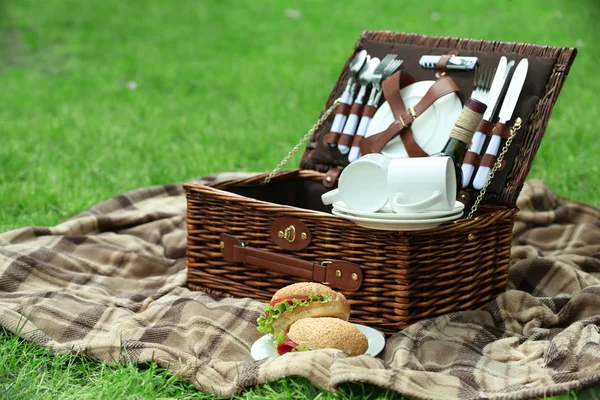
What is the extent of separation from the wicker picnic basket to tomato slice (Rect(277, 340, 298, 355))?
0.96 feet

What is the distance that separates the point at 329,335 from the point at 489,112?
3.18 ft

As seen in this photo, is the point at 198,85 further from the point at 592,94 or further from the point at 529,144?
the point at 529,144

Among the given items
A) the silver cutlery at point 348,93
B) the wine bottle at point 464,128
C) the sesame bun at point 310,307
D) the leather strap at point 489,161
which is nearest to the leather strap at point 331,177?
the silver cutlery at point 348,93

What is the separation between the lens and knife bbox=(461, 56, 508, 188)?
98.7 inches

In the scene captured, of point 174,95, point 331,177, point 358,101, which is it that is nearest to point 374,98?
point 358,101

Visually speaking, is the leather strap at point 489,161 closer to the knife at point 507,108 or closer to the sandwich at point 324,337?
the knife at point 507,108

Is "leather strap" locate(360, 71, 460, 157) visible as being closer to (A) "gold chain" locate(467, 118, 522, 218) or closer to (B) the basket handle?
(A) "gold chain" locate(467, 118, 522, 218)

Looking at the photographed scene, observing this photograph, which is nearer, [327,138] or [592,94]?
[327,138]

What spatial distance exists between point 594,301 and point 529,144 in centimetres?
49

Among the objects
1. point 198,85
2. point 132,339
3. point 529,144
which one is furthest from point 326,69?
point 132,339

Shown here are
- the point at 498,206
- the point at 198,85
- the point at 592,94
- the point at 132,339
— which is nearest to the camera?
A: the point at 132,339

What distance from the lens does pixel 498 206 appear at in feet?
8.16

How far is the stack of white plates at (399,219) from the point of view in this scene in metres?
2.05

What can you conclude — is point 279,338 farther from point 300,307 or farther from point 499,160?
point 499,160
